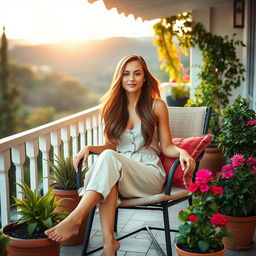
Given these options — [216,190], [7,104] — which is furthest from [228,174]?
[7,104]

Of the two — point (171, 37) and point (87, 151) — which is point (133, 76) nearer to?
point (87, 151)

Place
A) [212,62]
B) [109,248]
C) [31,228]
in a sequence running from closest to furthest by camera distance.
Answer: [31,228]
[109,248]
[212,62]

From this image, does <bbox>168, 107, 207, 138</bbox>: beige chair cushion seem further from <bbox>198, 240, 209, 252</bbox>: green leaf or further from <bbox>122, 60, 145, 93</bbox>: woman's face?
<bbox>198, 240, 209, 252</bbox>: green leaf

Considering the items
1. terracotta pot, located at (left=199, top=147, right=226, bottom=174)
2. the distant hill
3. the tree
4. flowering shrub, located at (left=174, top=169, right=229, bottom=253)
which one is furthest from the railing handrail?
the tree

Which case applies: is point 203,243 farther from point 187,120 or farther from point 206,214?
point 187,120

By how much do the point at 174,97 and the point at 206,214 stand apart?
5585 mm

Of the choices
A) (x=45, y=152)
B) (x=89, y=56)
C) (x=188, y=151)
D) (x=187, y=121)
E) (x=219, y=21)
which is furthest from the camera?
(x=89, y=56)

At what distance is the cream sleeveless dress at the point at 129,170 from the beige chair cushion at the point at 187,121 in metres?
0.43

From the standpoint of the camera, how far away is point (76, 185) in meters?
3.26

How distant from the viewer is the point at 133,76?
320 cm

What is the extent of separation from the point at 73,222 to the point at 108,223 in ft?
0.78

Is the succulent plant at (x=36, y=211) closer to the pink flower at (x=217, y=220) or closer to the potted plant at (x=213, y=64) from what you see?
the pink flower at (x=217, y=220)

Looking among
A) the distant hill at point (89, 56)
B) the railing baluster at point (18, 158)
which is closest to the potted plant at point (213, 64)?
the railing baluster at point (18, 158)

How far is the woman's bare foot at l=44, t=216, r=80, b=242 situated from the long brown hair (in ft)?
2.69
